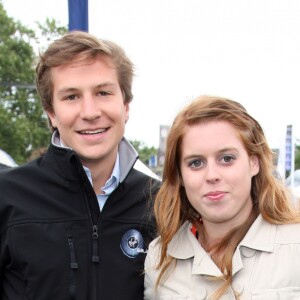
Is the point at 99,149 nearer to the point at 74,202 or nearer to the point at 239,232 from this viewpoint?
the point at 74,202

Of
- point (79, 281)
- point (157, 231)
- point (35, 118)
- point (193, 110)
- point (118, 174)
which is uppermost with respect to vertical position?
point (35, 118)

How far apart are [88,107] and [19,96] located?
2227 centimetres

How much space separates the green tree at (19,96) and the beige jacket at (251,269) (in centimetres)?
2076

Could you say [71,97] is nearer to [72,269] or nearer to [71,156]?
[71,156]

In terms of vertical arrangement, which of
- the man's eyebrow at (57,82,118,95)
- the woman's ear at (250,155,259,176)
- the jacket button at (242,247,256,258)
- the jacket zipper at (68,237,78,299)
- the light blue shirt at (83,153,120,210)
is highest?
the man's eyebrow at (57,82,118,95)

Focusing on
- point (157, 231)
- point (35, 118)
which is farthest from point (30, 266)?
point (35, 118)

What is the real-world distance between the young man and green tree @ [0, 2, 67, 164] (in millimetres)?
20443

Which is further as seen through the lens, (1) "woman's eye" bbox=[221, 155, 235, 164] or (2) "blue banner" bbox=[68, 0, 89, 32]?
(2) "blue banner" bbox=[68, 0, 89, 32]

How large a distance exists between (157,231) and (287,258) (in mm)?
756

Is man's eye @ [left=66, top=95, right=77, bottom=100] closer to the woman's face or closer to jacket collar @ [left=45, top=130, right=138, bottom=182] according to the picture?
jacket collar @ [left=45, top=130, right=138, bottom=182]

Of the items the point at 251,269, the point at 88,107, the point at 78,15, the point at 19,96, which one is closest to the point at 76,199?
the point at 88,107

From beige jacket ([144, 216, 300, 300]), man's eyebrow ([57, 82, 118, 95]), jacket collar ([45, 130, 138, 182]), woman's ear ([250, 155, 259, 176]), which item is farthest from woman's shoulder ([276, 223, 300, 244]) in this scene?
man's eyebrow ([57, 82, 118, 95])

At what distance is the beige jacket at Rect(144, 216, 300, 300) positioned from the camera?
2393 mm

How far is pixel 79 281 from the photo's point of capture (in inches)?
105
